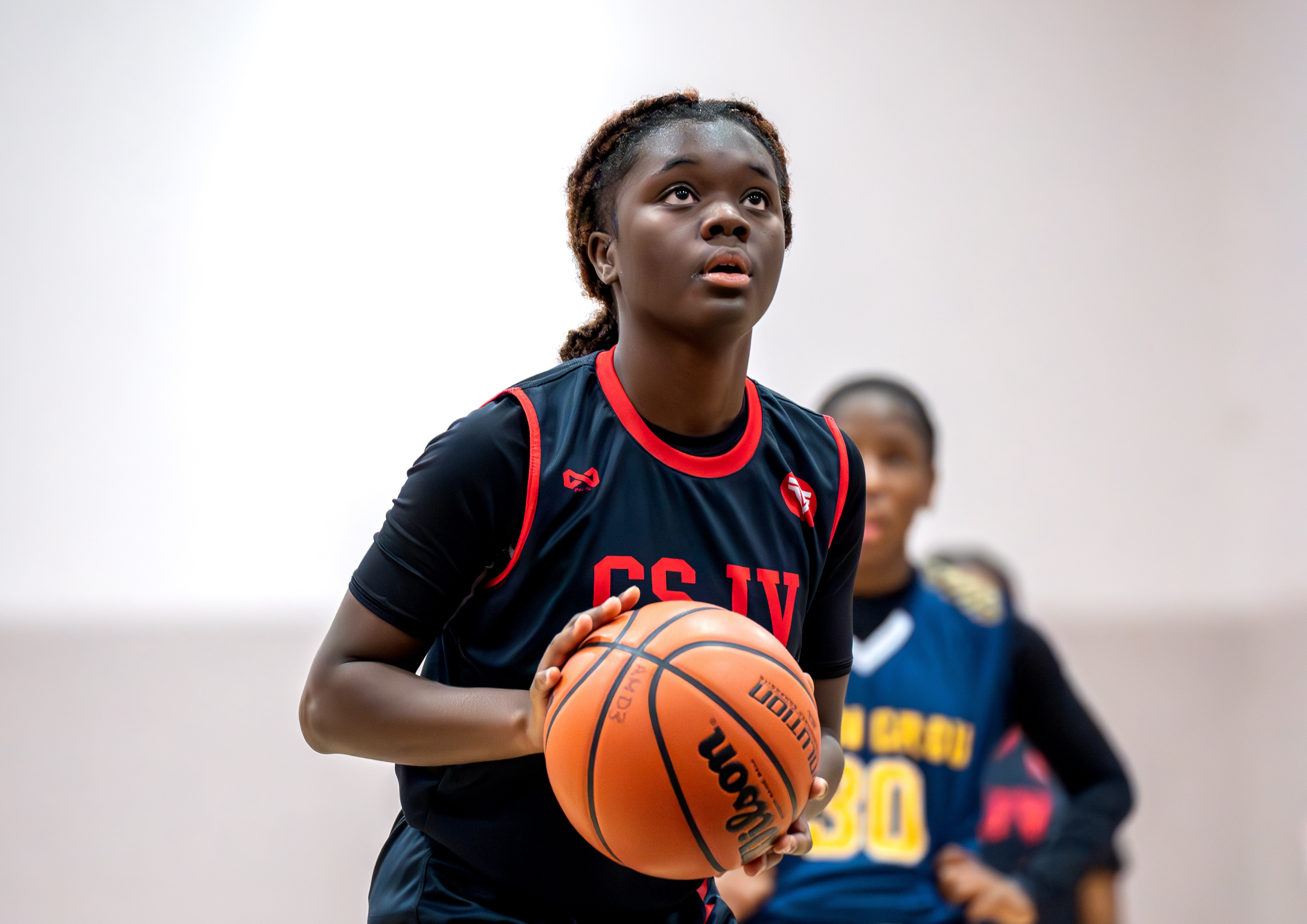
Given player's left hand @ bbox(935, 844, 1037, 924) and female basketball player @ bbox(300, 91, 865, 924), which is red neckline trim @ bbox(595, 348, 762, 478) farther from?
player's left hand @ bbox(935, 844, 1037, 924)

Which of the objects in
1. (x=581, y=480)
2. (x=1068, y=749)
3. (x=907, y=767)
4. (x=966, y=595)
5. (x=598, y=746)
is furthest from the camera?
(x=966, y=595)

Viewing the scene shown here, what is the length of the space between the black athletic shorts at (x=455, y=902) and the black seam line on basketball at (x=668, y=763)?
0.27 meters

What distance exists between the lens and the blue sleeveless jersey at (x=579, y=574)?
4.79ft

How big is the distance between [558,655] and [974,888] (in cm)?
223

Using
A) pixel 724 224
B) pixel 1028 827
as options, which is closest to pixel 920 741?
pixel 1028 827

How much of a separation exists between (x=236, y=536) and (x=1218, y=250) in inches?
160

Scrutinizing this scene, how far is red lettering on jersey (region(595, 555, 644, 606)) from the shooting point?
146cm

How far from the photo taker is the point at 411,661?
1.47m

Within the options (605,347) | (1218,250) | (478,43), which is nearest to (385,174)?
(478,43)

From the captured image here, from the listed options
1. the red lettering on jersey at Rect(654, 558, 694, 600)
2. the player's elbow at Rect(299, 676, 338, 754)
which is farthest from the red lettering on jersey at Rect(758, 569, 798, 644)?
the player's elbow at Rect(299, 676, 338, 754)

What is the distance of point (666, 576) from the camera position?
58.5 inches

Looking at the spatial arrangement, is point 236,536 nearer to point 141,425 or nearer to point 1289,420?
point 141,425

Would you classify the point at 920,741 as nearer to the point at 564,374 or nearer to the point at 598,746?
the point at 564,374

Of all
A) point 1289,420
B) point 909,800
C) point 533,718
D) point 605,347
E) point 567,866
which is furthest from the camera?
point 1289,420
